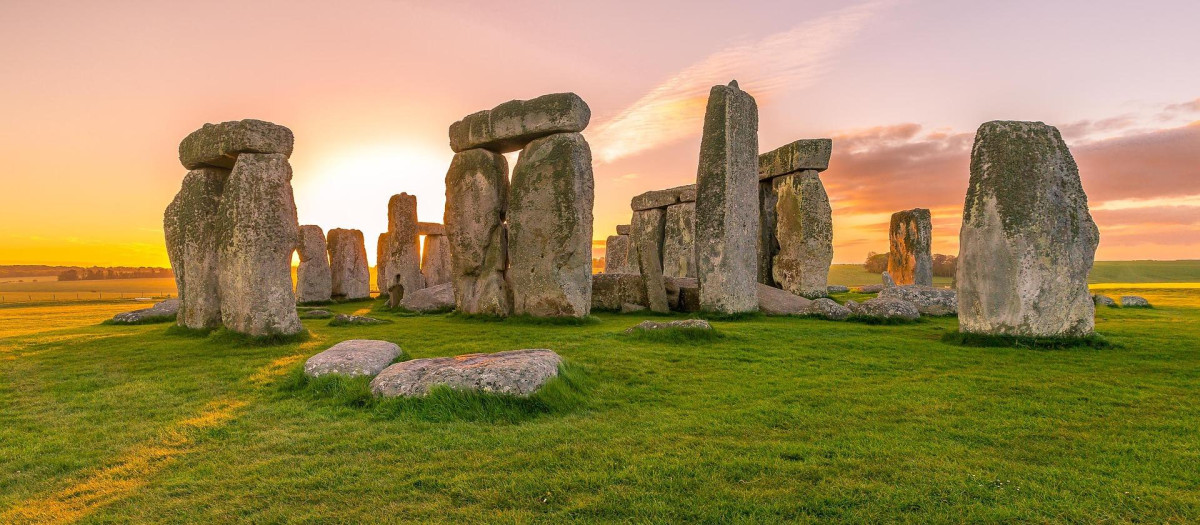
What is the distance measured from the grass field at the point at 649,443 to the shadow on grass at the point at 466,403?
3 cm

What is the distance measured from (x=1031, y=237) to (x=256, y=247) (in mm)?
11610

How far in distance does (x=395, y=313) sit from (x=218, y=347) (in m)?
6.78

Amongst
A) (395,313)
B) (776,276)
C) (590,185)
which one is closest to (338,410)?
(590,185)

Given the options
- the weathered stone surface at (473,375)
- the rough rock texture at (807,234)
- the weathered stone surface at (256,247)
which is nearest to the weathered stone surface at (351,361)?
the weathered stone surface at (473,375)

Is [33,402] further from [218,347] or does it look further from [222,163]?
[222,163]

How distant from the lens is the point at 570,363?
6156 millimetres

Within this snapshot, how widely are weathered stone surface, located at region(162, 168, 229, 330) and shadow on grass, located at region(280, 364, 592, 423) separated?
6649 millimetres

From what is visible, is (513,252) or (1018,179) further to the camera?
(513,252)

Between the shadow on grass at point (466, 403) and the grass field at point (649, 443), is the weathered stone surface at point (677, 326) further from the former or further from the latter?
the shadow on grass at point (466, 403)

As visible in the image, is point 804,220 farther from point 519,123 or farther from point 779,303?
point 519,123

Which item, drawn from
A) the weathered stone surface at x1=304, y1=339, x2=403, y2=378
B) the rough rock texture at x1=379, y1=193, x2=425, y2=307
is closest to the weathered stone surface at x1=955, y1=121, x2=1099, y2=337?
the weathered stone surface at x1=304, y1=339, x2=403, y2=378

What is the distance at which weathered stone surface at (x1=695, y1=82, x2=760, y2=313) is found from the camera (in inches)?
476

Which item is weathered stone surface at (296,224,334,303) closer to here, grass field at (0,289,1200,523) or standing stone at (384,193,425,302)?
standing stone at (384,193,425,302)

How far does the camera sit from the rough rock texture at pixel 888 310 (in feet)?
37.4
